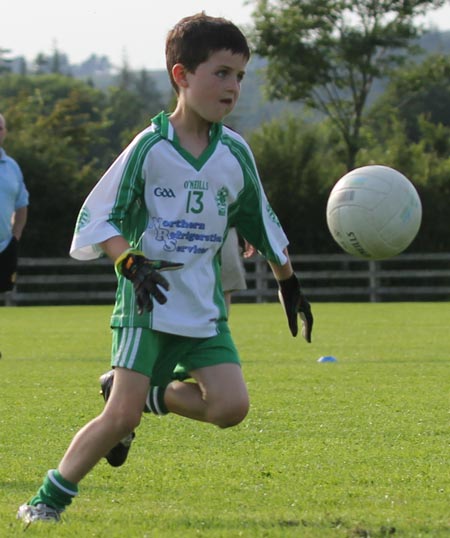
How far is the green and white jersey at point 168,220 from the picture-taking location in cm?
457

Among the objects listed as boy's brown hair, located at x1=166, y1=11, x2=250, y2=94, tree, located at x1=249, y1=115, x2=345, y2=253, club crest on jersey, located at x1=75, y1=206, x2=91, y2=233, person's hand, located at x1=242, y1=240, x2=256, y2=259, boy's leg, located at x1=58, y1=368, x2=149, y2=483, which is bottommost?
tree, located at x1=249, y1=115, x2=345, y2=253

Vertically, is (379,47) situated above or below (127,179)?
below

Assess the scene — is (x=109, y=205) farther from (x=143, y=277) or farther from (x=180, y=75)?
(x=180, y=75)

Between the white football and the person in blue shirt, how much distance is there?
2955 millimetres

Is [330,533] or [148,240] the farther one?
[148,240]

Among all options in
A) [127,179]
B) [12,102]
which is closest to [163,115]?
[127,179]

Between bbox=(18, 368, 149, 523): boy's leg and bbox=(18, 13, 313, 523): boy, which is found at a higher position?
bbox=(18, 13, 313, 523): boy

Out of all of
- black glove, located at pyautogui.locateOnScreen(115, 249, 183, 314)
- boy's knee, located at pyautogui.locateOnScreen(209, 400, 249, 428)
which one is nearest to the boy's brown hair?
black glove, located at pyautogui.locateOnScreen(115, 249, 183, 314)

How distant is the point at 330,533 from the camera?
4.27 metres

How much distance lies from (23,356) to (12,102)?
102 feet

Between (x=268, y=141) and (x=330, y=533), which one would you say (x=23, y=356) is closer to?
(x=330, y=533)

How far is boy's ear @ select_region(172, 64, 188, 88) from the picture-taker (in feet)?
15.5

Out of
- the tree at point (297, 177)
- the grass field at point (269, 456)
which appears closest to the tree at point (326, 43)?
the tree at point (297, 177)

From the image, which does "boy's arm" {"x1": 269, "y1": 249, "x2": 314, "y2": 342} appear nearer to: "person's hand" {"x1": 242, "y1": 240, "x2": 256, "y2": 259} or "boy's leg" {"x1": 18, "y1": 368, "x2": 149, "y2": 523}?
"boy's leg" {"x1": 18, "y1": 368, "x2": 149, "y2": 523}
